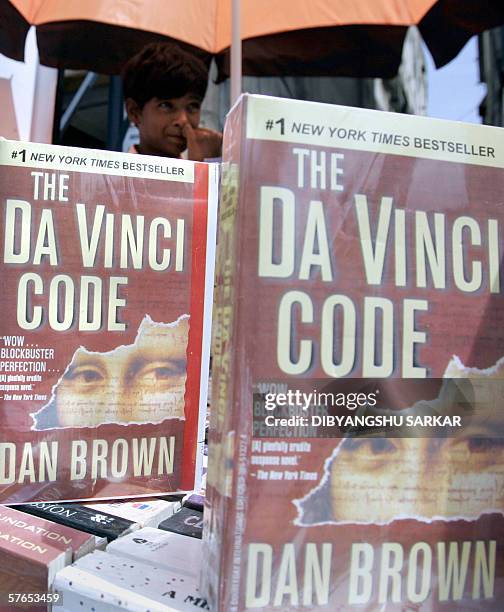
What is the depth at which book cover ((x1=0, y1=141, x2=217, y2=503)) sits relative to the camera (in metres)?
0.71

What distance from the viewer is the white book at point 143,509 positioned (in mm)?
706

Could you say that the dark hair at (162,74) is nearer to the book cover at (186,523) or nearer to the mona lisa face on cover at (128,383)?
the mona lisa face on cover at (128,383)

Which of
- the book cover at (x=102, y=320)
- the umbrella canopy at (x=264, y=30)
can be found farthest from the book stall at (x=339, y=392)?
the umbrella canopy at (x=264, y=30)

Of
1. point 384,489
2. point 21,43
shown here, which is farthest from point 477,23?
point 384,489

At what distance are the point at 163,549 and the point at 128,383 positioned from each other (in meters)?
0.21

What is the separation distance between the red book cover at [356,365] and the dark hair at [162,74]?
4.02 feet

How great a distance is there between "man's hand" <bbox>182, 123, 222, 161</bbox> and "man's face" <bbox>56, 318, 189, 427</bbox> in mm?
1113

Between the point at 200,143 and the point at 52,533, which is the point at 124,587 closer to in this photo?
the point at 52,533

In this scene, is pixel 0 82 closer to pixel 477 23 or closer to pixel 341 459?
pixel 477 23

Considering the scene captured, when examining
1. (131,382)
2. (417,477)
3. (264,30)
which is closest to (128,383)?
(131,382)

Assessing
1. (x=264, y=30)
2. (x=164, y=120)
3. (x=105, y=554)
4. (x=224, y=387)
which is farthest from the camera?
(x=264, y=30)

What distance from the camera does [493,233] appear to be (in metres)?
0.57

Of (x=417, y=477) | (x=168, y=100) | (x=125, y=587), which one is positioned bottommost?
(x=125, y=587)

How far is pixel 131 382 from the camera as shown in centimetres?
75
